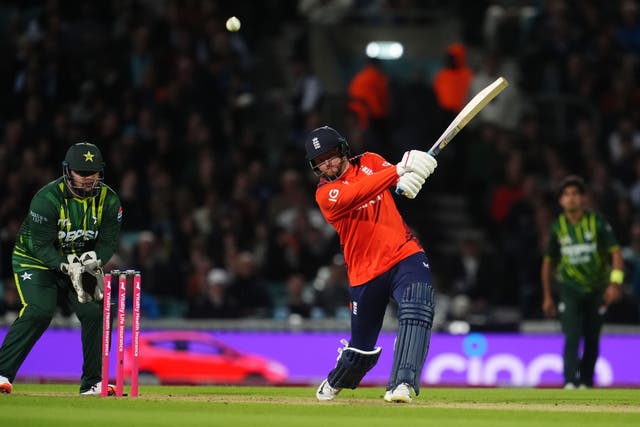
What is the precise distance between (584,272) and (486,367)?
3.91 m

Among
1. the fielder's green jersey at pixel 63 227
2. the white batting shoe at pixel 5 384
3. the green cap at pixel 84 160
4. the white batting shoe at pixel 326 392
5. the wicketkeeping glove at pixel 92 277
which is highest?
the green cap at pixel 84 160

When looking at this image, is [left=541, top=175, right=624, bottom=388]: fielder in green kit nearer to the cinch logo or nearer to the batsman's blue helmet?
the cinch logo

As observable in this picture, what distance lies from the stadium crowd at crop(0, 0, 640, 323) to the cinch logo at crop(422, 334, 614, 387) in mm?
894

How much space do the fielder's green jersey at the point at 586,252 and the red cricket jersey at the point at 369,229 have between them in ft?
12.9

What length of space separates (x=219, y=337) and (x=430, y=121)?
5231mm

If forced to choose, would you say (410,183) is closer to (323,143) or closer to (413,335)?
(323,143)

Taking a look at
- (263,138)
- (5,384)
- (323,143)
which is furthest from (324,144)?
(263,138)

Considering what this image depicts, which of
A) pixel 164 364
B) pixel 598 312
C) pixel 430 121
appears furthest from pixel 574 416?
Answer: pixel 430 121

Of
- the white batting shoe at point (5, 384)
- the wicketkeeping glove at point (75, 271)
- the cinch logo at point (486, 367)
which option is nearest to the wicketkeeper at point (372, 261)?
the wicketkeeping glove at point (75, 271)

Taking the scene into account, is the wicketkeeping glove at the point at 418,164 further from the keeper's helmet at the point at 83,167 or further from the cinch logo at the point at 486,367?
the cinch logo at the point at 486,367

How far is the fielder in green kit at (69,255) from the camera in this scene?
11852 mm

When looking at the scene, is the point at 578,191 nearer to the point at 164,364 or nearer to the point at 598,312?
the point at 598,312

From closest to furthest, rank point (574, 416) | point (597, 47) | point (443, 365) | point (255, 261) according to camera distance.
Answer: point (574, 416)
point (443, 365)
point (255, 261)
point (597, 47)

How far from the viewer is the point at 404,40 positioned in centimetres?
2539
